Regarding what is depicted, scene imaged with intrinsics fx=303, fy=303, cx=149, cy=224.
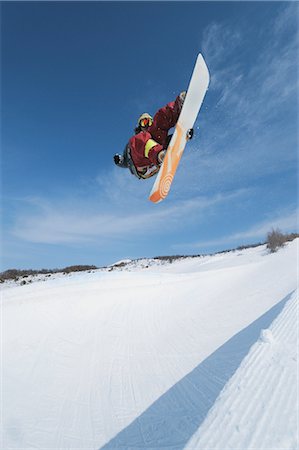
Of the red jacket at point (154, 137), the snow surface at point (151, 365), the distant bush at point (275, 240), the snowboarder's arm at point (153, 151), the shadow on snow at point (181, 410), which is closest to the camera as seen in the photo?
the snow surface at point (151, 365)

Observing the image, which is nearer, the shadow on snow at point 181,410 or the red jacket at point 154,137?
the shadow on snow at point 181,410

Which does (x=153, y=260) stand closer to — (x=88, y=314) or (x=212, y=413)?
(x=88, y=314)

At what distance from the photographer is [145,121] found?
20.4 ft

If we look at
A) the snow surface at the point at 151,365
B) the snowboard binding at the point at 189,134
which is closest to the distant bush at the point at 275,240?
the snow surface at the point at 151,365

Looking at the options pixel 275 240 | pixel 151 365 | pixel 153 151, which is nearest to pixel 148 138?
pixel 153 151

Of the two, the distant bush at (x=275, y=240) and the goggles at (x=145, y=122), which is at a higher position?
the goggles at (x=145, y=122)

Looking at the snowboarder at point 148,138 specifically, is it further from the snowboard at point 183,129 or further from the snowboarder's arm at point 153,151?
the snowboard at point 183,129

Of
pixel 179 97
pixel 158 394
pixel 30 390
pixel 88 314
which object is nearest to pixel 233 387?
pixel 158 394

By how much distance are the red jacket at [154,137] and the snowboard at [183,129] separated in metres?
0.19

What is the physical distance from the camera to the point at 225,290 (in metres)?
9.12

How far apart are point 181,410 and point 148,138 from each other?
4.47 metres

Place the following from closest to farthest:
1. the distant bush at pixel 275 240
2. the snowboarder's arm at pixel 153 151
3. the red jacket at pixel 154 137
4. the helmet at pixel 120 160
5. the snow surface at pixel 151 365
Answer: the snow surface at pixel 151 365, the snowboarder's arm at pixel 153 151, the red jacket at pixel 154 137, the helmet at pixel 120 160, the distant bush at pixel 275 240

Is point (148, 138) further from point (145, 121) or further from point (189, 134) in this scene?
point (189, 134)

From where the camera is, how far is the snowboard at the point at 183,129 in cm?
568
